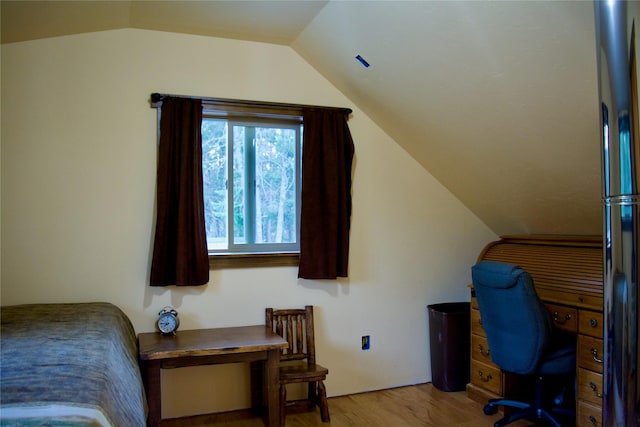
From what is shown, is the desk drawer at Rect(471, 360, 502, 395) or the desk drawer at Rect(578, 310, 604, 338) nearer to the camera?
the desk drawer at Rect(578, 310, 604, 338)

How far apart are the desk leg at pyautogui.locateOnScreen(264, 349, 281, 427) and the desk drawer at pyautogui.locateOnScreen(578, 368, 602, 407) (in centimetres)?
168

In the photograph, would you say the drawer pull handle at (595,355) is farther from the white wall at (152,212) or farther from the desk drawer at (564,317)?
the white wall at (152,212)

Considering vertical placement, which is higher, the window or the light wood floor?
the window

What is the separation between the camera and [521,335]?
276cm

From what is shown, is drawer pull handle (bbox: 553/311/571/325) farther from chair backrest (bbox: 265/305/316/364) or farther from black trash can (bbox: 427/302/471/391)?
chair backrest (bbox: 265/305/316/364)

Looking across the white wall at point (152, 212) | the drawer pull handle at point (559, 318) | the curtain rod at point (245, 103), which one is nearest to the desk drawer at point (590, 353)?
the drawer pull handle at point (559, 318)

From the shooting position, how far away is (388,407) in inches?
132

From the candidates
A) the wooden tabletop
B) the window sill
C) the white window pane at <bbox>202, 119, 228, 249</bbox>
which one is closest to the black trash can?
the window sill

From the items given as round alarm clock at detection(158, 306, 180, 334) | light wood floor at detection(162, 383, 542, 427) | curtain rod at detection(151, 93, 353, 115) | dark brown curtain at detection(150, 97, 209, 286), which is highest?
curtain rod at detection(151, 93, 353, 115)

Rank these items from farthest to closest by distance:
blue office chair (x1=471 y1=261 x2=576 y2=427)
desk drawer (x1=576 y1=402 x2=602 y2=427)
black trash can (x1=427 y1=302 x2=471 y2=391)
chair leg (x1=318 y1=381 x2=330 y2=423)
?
black trash can (x1=427 y1=302 x2=471 y2=391), chair leg (x1=318 y1=381 x2=330 y2=423), blue office chair (x1=471 y1=261 x2=576 y2=427), desk drawer (x1=576 y1=402 x2=602 y2=427)

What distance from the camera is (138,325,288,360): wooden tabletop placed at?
2660mm

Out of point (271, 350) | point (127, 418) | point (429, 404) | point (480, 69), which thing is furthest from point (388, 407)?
point (480, 69)

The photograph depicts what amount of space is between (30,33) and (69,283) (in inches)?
55.8

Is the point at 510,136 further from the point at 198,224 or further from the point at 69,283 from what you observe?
the point at 69,283
